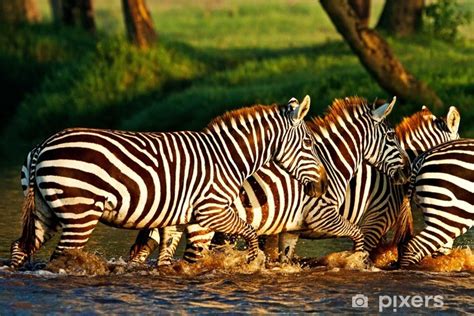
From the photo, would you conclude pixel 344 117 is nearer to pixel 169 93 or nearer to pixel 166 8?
pixel 169 93

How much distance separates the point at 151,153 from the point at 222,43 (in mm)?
24467

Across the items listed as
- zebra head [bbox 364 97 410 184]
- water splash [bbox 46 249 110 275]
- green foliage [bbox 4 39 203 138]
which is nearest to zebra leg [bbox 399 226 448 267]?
zebra head [bbox 364 97 410 184]

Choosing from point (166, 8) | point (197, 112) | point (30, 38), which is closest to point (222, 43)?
point (30, 38)

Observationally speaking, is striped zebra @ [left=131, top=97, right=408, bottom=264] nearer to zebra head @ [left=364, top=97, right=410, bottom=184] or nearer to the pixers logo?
zebra head @ [left=364, top=97, right=410, bottom=184]

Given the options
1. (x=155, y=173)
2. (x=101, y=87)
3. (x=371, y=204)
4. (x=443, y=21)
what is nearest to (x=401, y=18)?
(x=443, y=21)

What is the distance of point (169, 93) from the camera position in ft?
81.7

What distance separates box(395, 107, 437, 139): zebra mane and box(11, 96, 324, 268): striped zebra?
117 cm

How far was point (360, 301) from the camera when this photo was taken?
9961 millimetres

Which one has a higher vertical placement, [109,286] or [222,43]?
[222,43]

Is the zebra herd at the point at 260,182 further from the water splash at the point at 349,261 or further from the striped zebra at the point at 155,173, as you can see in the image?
the water splash at the point at 349,261

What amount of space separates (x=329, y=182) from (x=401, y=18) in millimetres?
17545

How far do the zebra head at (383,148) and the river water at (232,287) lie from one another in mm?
834

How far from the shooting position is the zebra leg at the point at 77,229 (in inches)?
399

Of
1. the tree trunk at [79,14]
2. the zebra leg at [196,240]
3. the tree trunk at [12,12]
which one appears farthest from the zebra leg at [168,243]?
the tree trunk at [79,14]
